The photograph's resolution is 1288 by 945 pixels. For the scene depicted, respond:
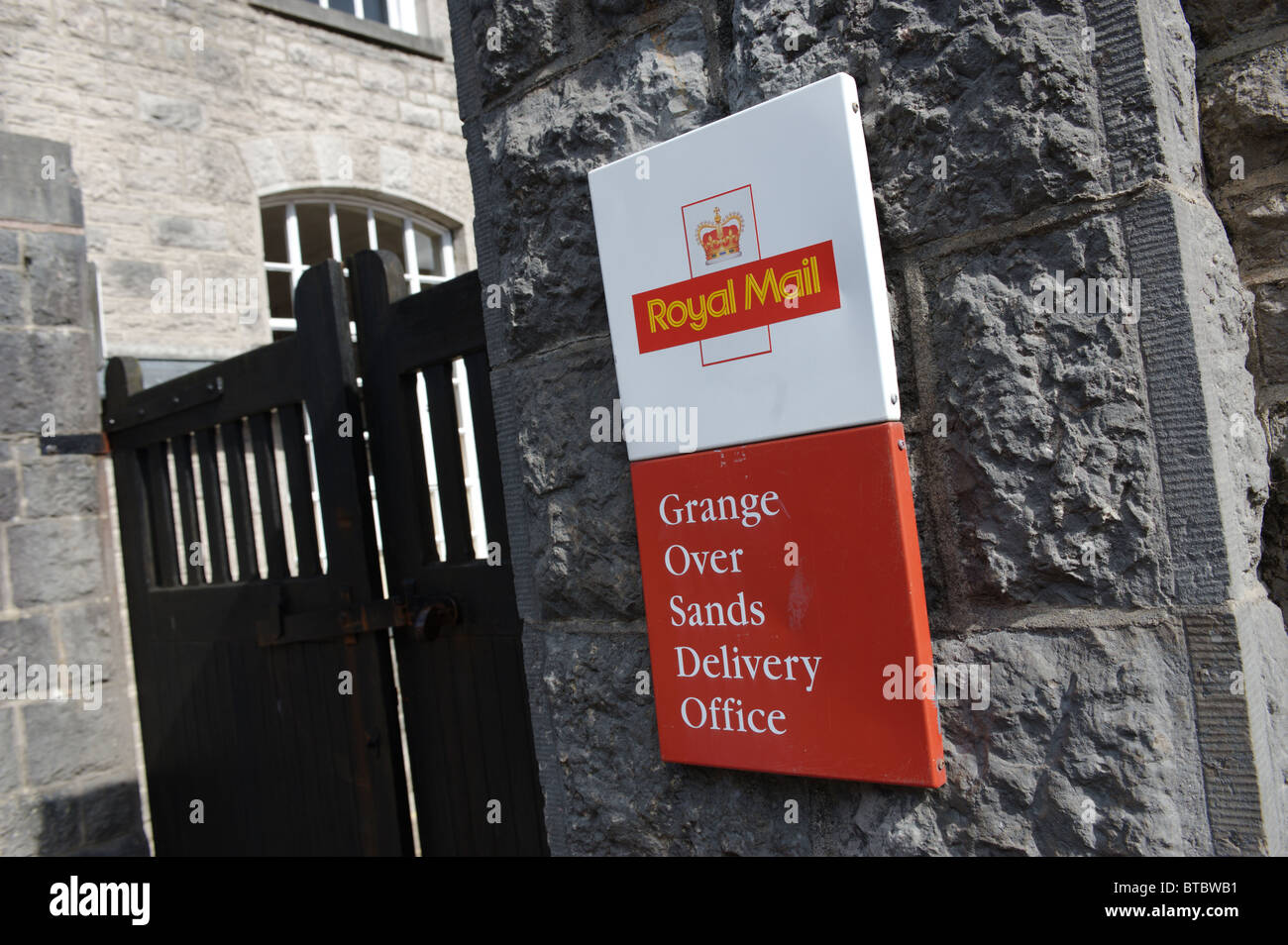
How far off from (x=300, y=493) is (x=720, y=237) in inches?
75.8

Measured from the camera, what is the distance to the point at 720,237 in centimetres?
157

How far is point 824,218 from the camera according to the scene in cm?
146

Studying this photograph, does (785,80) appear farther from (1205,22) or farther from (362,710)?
(362,710)

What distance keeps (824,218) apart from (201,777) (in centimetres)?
323

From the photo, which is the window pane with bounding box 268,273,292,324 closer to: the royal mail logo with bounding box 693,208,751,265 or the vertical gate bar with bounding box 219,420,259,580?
the vertical gate bar with bounding box 219,420,259,580

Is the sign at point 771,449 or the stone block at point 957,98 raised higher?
the stone block at point 957,98

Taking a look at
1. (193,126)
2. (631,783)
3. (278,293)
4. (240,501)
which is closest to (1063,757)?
(631,783)

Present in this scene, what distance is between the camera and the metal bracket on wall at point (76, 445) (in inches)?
158

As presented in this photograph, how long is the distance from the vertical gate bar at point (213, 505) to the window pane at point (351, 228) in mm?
3184

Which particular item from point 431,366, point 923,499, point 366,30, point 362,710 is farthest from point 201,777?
point 366,30

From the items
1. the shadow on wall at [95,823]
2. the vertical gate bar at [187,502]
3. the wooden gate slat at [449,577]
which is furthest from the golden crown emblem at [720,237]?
the shadow on wall at [95,823]

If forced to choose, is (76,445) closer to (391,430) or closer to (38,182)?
(38,182)

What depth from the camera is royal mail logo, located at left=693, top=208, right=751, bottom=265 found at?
155 centimetres

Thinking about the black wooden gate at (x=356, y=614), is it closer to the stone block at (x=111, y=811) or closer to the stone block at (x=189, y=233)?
the stone block at (x=111, y=811)
